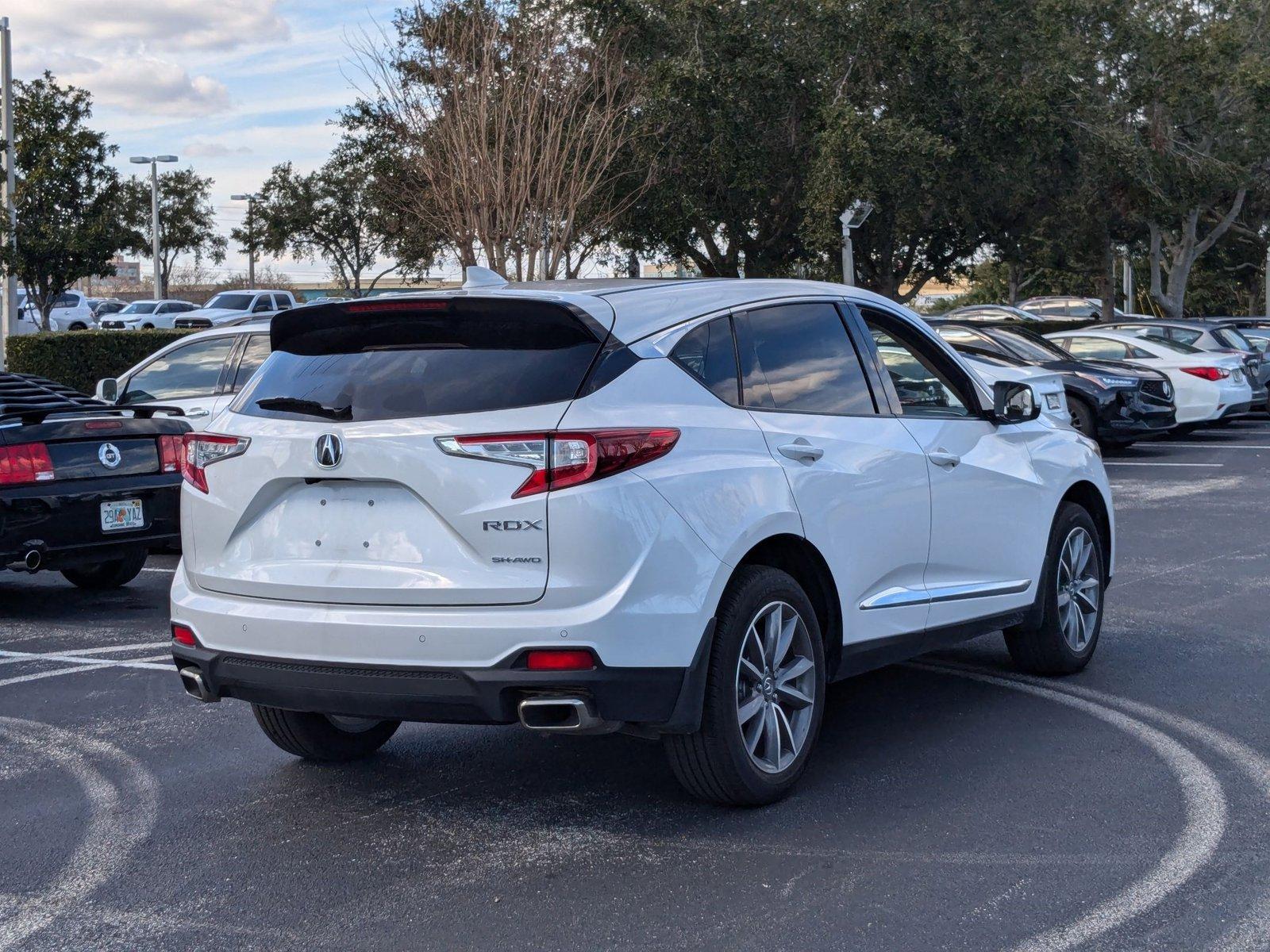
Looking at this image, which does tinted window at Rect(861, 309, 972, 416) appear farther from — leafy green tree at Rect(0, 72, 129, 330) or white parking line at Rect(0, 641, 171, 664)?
leafy green tree at Rect(0, 72, 129, 330)

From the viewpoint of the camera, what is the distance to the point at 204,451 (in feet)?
16.9

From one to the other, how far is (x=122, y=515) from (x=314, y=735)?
4.18 metres

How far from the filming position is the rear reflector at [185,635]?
5.07 metres

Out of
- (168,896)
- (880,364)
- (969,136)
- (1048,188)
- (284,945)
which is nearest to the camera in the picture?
(284,945)

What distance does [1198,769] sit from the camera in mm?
5492

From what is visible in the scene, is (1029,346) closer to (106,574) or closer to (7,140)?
(106,574)

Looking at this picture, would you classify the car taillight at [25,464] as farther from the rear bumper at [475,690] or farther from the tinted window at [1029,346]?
the tinted window at [1029,346]

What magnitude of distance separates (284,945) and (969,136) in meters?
27.7

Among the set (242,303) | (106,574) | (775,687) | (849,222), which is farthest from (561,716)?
(242,303)

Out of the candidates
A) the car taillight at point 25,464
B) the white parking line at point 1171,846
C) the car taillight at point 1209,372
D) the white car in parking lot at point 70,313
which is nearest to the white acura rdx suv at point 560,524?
the white parking line at point 1171,846

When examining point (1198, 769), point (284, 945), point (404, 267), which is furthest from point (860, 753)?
point (404, 267)

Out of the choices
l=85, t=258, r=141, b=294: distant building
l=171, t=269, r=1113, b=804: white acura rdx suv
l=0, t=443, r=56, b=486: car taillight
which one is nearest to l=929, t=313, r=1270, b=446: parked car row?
l=0, t=443, r=56, b=486: car taillight

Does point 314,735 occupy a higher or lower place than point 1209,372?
lower

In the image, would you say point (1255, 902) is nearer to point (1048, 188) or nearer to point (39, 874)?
point (39, 874)
